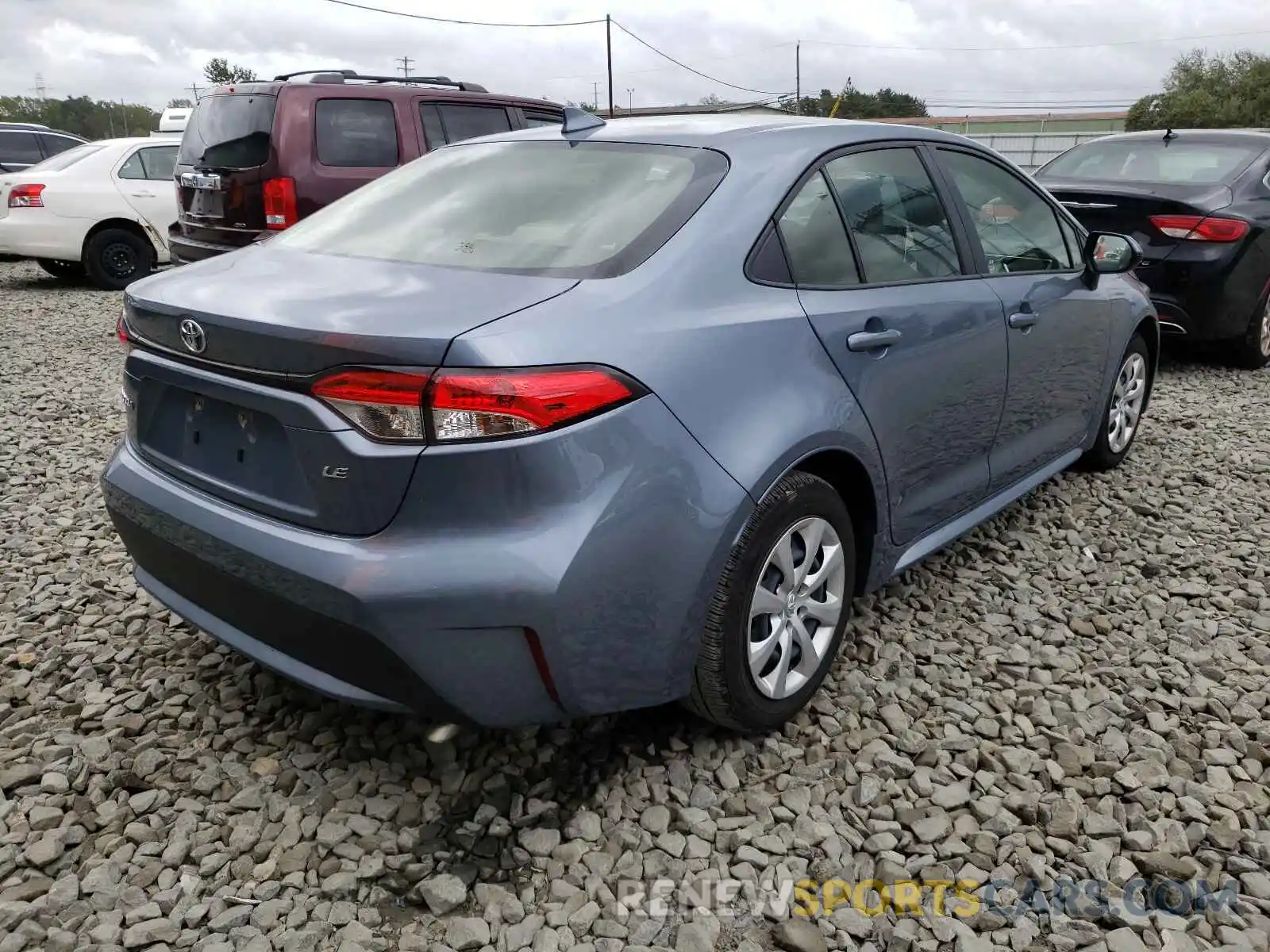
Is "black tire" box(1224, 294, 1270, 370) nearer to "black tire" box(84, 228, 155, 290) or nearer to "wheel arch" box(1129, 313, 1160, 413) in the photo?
"wheel arch" box(1129, 313, 1160, 413)

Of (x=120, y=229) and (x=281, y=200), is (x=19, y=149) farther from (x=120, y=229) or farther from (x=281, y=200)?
(x=281, y=200)

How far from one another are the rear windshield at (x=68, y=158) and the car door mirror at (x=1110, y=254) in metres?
9.86

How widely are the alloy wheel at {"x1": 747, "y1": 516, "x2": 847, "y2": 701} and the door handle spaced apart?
46 centimetres

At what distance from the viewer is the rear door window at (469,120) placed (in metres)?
7.84

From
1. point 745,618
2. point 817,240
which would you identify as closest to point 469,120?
point 817,240

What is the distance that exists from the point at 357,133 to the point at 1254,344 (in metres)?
6.37

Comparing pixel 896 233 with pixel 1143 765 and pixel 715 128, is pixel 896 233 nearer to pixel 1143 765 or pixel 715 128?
pixel 715 128

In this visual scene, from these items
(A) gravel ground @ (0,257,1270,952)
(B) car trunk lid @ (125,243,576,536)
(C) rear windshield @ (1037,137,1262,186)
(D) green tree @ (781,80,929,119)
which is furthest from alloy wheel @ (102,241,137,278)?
(D) green tree @ (781,80,929,119)

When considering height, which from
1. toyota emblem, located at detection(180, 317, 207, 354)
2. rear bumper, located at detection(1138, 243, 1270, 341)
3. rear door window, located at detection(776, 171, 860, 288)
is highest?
rear door window, located at detection(776, 171, 860, 288)

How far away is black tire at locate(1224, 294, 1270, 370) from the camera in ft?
21.5

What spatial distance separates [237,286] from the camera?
7.50ft

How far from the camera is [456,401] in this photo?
189 cm

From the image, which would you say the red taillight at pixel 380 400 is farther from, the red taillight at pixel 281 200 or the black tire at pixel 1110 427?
the red taillight at pixel 281 200

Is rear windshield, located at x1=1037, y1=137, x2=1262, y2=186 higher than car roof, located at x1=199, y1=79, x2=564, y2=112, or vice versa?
car roof, located at x1=199, y1=79, x2=564, y2=112
